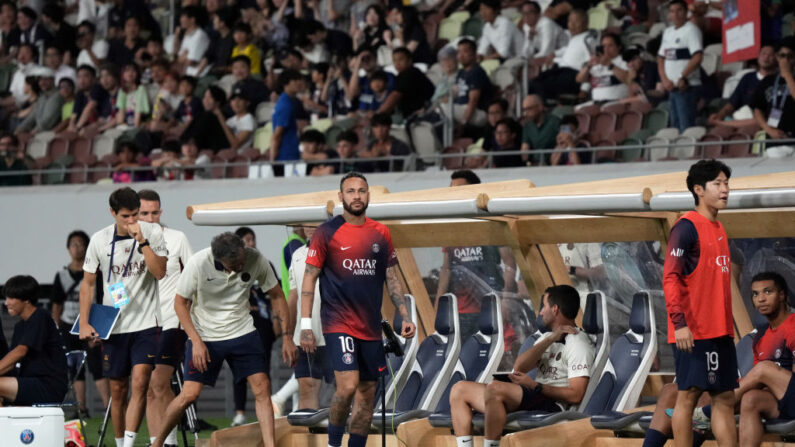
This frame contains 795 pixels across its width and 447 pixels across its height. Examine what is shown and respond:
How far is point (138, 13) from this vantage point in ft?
70.7

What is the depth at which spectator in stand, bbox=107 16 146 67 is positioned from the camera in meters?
21.0

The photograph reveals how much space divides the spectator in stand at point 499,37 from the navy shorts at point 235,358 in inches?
341

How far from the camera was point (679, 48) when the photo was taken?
15.5 m

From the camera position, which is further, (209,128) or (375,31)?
(375,31)

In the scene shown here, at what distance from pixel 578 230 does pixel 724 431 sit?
2.74 metres

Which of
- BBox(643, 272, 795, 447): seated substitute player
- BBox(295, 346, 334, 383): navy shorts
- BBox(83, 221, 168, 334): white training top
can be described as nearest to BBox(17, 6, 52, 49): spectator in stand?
BBox(295, 346, 334, 383): navy shorts

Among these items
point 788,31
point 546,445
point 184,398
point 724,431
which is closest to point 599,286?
point 546,445

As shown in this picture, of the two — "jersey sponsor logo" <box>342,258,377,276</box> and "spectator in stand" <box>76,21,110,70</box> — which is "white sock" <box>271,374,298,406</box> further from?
"spectator in stand" <box>76,21,110,70</box>

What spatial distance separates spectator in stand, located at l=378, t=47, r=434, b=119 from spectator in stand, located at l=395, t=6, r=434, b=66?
135 cm

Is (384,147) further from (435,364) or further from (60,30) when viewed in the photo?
(60,30)

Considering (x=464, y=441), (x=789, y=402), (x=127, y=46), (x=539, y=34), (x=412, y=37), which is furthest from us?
(x=127, y=46)

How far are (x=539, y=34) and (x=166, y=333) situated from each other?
8.91 metres

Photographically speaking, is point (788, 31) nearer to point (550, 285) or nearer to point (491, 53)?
point (491, 53)

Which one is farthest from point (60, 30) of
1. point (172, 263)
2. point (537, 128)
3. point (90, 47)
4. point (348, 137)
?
point (172, 263)
